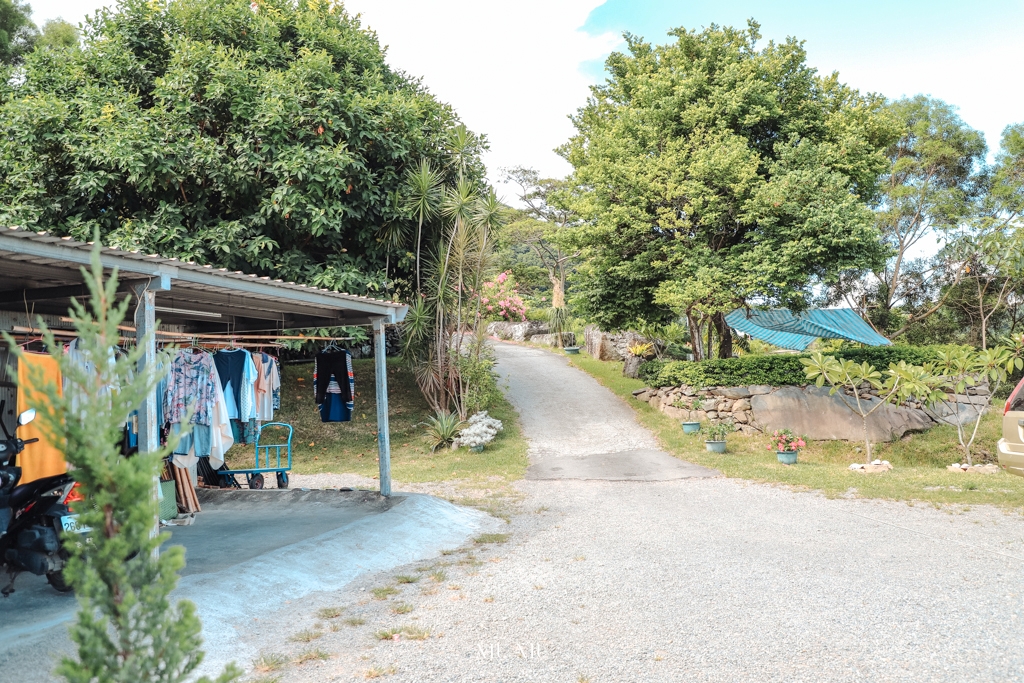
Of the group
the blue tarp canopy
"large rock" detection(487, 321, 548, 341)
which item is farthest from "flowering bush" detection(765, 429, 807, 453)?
"large rock" detection(487, 321, 548, 341)

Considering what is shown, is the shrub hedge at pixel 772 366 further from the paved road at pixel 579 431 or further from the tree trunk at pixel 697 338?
the paved road at pixel 579 431

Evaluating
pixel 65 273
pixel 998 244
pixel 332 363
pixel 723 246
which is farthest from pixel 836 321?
pixel 65 273

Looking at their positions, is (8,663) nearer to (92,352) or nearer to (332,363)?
(92,352)

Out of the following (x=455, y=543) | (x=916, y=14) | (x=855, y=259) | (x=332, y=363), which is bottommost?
(x=455, y=543)

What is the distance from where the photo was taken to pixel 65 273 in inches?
196

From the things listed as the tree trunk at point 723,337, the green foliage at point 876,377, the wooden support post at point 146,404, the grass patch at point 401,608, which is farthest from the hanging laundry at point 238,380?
the tree trunk at point 723,337

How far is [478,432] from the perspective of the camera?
1345 cm

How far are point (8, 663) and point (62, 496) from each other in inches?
70.7

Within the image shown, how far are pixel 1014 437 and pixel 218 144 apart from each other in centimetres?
1269

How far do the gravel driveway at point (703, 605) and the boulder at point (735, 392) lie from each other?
6668 millimetres

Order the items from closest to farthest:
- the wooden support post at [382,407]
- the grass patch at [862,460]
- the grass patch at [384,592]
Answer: the grass patch at [384,592] < the wooden support post at [382,407] < the grass patch at [862,460]

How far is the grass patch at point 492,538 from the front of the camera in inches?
265

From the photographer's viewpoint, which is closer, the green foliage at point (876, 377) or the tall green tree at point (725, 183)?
the green foliage at point (876, 377)

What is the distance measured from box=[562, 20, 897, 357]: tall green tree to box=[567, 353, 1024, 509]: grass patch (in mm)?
2707
